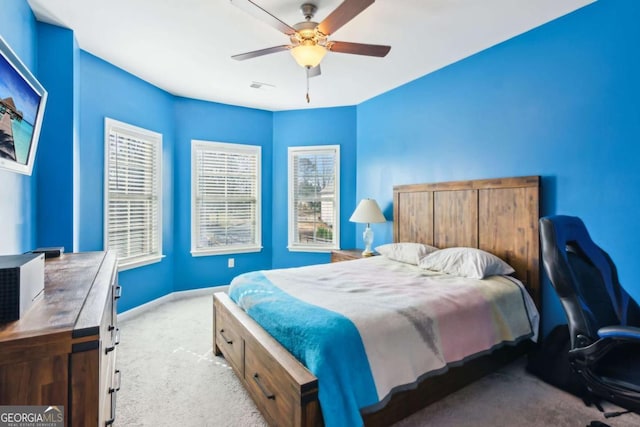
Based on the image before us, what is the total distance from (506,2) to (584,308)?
214 cm

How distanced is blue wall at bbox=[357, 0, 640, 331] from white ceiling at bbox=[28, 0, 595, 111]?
182 millimetres

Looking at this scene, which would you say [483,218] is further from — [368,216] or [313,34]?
[313,34]

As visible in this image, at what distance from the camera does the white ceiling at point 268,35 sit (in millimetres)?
2324

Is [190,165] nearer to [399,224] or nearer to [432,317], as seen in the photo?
[399,224]

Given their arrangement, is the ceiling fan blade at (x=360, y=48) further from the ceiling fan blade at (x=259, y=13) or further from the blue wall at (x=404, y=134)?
the blue wall at (x=404, y=134)

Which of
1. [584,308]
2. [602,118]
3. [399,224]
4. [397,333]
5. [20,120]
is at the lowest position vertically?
[397,333]

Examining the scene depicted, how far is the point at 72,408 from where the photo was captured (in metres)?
0.91

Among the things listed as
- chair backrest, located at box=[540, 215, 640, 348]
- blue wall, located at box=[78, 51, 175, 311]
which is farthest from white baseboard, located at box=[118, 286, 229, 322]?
chair backrest, located at box=[540, 215, 640, 348]

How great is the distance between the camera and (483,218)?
2969mm

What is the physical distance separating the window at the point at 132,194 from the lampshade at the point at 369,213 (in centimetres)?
259

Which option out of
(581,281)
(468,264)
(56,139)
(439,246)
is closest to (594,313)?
(581,281)

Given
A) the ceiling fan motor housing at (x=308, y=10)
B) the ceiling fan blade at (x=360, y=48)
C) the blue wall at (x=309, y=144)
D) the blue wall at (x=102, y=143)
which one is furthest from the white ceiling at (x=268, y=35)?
the blue wall at (x=309, y=144)

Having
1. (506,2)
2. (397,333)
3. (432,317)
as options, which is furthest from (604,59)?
(397,333)

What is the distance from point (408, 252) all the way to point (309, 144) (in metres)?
2.43
